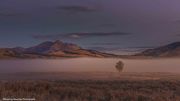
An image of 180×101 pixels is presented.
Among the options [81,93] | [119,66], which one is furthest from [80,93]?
[119,66]

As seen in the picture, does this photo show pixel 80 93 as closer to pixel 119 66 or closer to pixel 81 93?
pixel 81 93

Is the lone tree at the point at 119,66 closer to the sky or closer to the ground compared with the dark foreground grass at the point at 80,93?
closer to the sky

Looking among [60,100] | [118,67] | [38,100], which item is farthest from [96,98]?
[118,67]

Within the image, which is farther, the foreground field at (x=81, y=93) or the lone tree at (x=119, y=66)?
the lone tree at (x=119, y=66)

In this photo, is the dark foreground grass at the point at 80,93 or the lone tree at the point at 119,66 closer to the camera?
the dark foreground grass at the point at 80,93

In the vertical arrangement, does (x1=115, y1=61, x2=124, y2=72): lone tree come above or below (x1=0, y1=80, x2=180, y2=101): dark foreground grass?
above

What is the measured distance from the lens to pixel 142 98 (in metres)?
19.7

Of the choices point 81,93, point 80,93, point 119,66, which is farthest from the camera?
point 119,66

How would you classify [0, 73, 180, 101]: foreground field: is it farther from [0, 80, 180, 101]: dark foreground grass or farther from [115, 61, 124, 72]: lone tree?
[115, 61, 124, 72]: lone tree

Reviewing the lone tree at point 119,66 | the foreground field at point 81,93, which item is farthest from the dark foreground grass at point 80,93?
the lone tree at point 119,66

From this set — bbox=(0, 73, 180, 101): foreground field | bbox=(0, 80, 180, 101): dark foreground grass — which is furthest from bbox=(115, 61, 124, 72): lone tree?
bbox=(0, 80, 180, 101): dark foreground grass

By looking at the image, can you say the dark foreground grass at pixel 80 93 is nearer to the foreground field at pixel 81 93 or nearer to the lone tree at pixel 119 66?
the foreground field at pixel 81 93

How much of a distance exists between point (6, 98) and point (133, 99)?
6.00 meters

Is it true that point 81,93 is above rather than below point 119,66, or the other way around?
below
